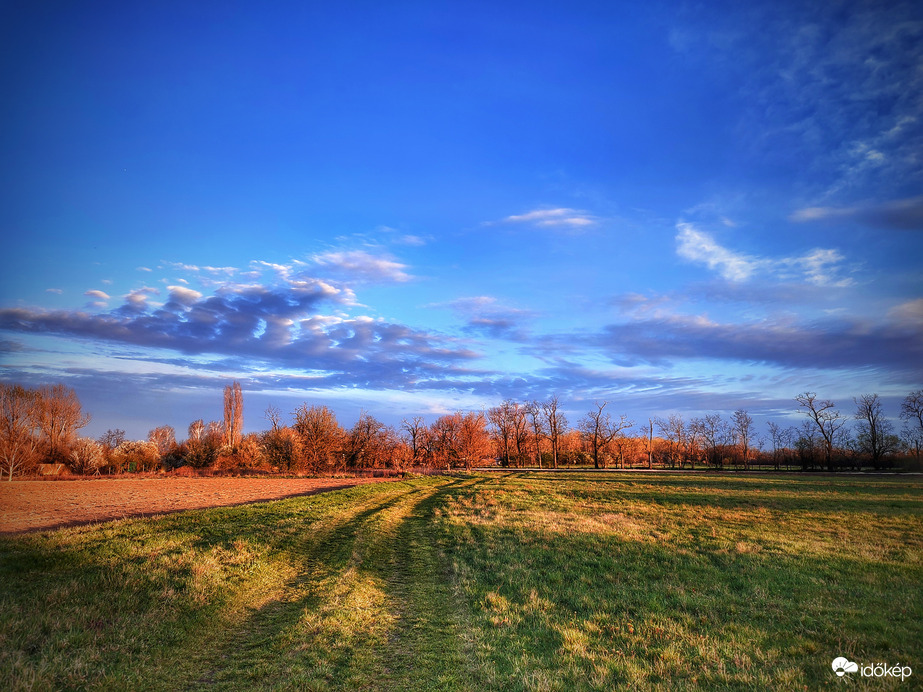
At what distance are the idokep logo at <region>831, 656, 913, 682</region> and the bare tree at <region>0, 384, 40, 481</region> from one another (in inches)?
1677

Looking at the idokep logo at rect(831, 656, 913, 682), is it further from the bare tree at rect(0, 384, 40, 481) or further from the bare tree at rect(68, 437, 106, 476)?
Result: the bare tree at rect(68, 437, 106, 476)

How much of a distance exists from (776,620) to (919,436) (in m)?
97.7

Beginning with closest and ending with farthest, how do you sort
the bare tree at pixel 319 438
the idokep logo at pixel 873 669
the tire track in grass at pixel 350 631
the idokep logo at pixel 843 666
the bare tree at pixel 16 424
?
the idokep logo at pixel 873 669, the idokep logo at pixel 843 666, the tire track in grass at pixel 350 631, the bare tree at pixel 16 424, the bare tree at pixel 319 438

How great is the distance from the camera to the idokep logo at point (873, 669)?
7.23 meters

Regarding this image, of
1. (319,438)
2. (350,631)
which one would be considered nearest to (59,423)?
(319,438)

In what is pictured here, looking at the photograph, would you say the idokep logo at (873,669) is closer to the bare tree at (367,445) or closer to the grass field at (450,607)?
the grass field at (450,607)

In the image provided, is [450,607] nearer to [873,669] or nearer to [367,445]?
[873,669]

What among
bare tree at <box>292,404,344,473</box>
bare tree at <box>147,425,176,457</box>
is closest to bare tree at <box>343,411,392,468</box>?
bare tree at <box>292,404,344,473</box>

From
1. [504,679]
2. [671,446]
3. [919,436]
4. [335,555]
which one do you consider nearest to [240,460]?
[335,555]

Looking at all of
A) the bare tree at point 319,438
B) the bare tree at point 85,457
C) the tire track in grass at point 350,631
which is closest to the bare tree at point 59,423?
the bare tree at point 85,457

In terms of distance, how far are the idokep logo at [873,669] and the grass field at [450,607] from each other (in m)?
0.17

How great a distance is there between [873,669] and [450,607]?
28.0ft

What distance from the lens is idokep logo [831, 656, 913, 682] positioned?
23.7ft

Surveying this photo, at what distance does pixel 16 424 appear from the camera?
1292 inches
